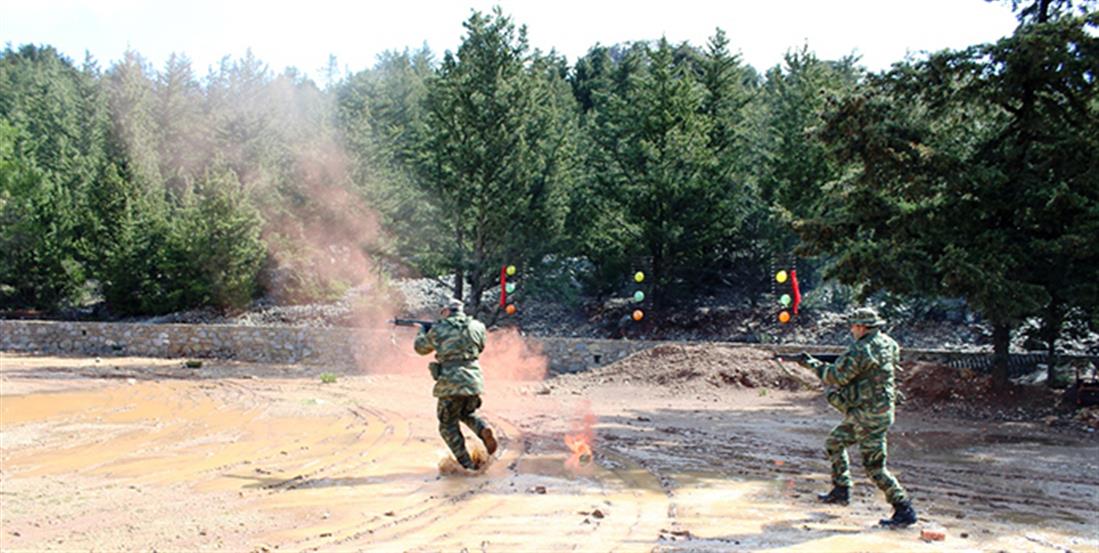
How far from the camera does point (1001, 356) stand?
17781 millimetres

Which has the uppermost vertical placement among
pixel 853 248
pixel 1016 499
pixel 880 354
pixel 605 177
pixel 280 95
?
pixel 280 95

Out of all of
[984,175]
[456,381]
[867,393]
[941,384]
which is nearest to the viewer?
[867,393]

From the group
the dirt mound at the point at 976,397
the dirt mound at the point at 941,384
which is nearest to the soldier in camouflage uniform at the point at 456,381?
the dirt mound at the point at 976,397

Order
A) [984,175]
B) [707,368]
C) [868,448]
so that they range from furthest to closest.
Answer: [707,368], [984,175], [868,448]

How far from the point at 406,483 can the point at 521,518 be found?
2057mm

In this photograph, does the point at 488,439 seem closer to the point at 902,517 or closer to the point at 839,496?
the point at 839,496

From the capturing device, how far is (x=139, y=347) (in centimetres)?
2827

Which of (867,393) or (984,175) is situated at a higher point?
(984,175)

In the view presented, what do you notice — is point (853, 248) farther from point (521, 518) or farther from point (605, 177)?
point (605, 177)

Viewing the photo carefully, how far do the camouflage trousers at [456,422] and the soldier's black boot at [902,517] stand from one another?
433 centimetres

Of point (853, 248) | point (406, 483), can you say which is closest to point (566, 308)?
point (853, 248)

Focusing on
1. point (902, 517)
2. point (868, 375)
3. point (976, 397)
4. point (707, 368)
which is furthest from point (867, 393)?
point (707, 368)

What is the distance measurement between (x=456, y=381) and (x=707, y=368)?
1239cm

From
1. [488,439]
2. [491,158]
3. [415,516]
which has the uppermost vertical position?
[491,158]
